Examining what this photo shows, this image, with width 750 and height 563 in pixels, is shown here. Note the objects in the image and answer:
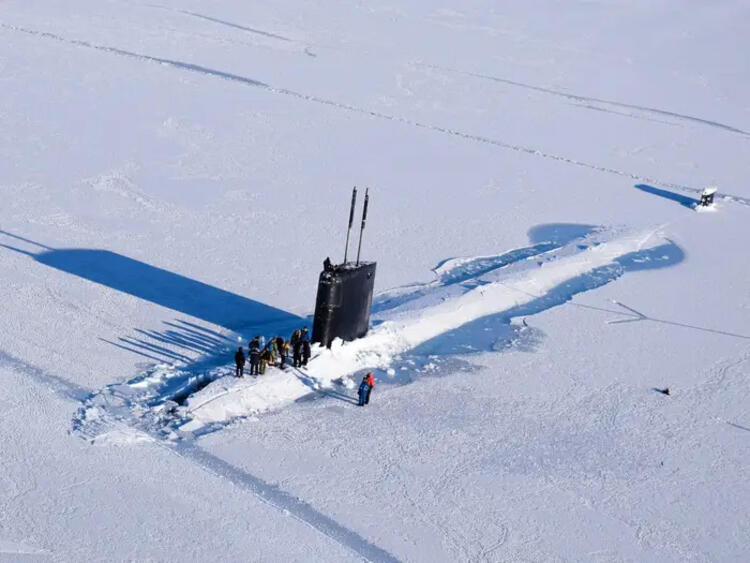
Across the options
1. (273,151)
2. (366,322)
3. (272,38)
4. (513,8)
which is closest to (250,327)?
(366,322)

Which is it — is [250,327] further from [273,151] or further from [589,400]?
[273,151]

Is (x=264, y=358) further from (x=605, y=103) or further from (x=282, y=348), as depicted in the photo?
(x=605, y=103)

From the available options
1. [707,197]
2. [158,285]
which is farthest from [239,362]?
[707,197]

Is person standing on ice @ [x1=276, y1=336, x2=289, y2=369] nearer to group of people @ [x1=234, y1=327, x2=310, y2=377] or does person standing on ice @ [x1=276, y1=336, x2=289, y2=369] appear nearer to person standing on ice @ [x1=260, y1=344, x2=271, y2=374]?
group of people @ [x1=234, y1=327, x2=310, y2=377]

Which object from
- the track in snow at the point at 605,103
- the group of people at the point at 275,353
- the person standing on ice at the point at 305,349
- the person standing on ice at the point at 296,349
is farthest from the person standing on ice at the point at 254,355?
the track in snow at the point at 605,103

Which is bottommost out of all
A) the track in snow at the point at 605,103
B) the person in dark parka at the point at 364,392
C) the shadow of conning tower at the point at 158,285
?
the person in dark parka at the point at 364,392

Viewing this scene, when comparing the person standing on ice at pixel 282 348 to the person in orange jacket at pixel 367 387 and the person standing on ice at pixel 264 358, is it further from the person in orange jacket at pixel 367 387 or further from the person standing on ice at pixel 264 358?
the person in orange jacket at pixel 367 387
